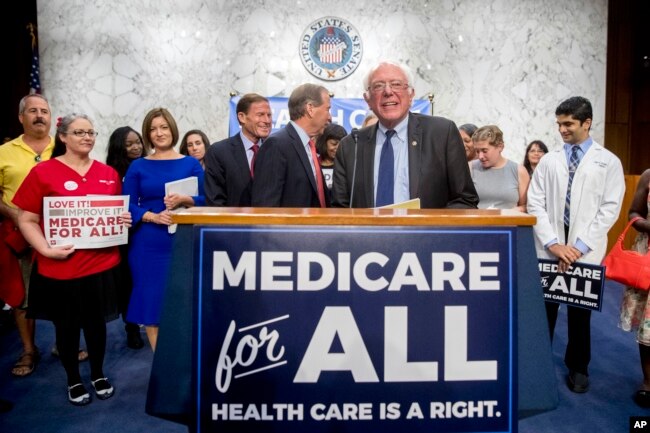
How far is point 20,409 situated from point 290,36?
4.41m

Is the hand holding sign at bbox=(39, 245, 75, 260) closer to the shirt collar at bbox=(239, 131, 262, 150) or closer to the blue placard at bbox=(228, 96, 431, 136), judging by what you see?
the shirt collar at bbox=(239, 131, 262, 150)

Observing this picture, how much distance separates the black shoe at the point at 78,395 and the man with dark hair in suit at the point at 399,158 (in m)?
1.67

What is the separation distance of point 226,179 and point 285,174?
652mm

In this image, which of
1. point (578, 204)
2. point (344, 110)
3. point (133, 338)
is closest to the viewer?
point (578, 204)

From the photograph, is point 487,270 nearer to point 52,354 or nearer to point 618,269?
point 618,269

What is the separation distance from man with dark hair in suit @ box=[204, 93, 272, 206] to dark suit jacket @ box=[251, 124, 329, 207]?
→ 527mm

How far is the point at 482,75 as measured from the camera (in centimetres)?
568

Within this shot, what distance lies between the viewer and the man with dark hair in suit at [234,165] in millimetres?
2873

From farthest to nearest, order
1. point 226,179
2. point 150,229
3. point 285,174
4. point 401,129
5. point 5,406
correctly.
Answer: point 226,179
point 150,229
point 5,406
point 285,174
point 401,129

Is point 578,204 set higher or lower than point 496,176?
lower

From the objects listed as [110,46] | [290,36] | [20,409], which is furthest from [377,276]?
[110,46]

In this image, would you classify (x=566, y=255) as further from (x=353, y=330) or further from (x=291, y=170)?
(x=353, y=330)

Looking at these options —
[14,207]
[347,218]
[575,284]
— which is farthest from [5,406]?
[575,284]

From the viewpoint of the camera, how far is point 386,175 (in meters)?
1.96
